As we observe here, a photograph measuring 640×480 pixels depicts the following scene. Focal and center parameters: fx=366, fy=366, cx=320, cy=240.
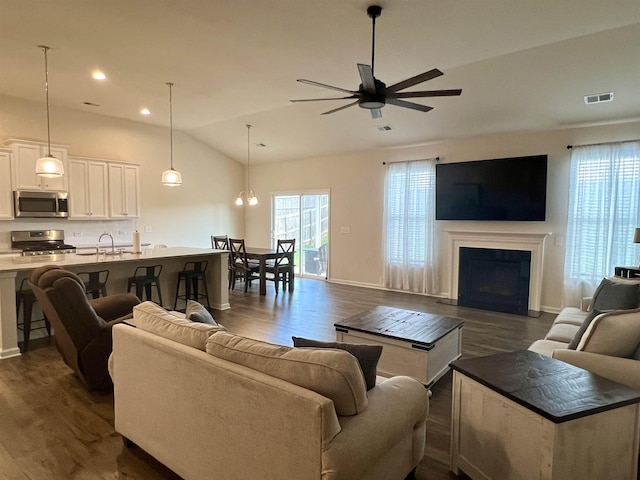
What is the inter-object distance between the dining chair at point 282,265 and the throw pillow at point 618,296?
508cm

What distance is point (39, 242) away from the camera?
20.5 feet

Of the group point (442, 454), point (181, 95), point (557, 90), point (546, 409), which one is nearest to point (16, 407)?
point (442, 454)

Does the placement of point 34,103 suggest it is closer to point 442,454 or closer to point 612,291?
point 442,454

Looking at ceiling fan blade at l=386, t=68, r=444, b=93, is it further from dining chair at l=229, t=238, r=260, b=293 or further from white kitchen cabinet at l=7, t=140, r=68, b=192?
white kitchen cabinet at l=7, t=140, r=68, b=192

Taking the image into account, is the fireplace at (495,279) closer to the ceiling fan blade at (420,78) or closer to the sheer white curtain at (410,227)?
the sheer white curtain at (410,227)

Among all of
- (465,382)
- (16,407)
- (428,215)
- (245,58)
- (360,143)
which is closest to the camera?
(465,382)

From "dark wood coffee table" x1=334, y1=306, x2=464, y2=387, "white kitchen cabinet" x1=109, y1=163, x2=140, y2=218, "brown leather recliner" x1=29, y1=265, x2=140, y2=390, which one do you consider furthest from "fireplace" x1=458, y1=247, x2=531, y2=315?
"white kitchen cabinet" x1=109, y1=163, x2=140, y2=218

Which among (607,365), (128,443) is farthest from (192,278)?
(607,365)

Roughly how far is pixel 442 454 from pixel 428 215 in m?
5.15

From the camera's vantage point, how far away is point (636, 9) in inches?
127

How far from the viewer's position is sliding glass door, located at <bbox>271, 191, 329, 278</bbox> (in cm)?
876

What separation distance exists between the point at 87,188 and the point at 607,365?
7.75m

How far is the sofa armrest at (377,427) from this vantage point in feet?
4.54

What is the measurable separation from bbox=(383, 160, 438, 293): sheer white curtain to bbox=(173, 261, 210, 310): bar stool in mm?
3652
